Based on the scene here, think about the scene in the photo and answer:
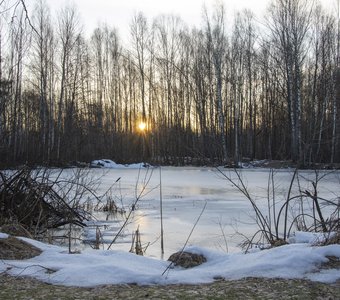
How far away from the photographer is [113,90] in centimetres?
4925

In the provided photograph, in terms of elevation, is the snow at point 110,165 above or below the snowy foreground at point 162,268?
above

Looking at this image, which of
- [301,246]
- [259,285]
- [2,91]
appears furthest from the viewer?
[2,91]

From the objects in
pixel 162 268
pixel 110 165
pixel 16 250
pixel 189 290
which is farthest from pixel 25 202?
pixel 110 165

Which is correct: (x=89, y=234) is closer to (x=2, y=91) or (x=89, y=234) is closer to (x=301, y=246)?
(x=2, y=91)

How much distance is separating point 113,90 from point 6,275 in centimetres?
4683

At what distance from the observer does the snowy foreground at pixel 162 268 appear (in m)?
3.13

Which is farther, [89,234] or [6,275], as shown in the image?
[89,234]

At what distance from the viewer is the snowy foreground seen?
313cm

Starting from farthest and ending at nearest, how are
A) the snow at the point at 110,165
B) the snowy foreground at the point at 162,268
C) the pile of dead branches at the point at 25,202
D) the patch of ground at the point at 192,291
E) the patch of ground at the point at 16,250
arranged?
the snow at the point at 110,165 → the pile of dead branches at the point at 25,202 → the patch of ground at the point at 16,250 → the snowy foreground at the point at 162,268 → the patch of ground at the point at 192,291

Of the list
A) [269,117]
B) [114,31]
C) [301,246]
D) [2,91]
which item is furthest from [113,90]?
[301,246]

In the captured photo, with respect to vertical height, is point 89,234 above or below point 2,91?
below

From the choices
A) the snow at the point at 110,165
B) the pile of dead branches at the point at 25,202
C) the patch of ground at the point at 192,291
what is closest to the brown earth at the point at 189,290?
the patch of ground at the point at 192,291

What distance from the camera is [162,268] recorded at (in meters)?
3.61

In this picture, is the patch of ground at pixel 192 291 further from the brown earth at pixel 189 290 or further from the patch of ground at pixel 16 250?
the patch of ground at pixel 16 250
